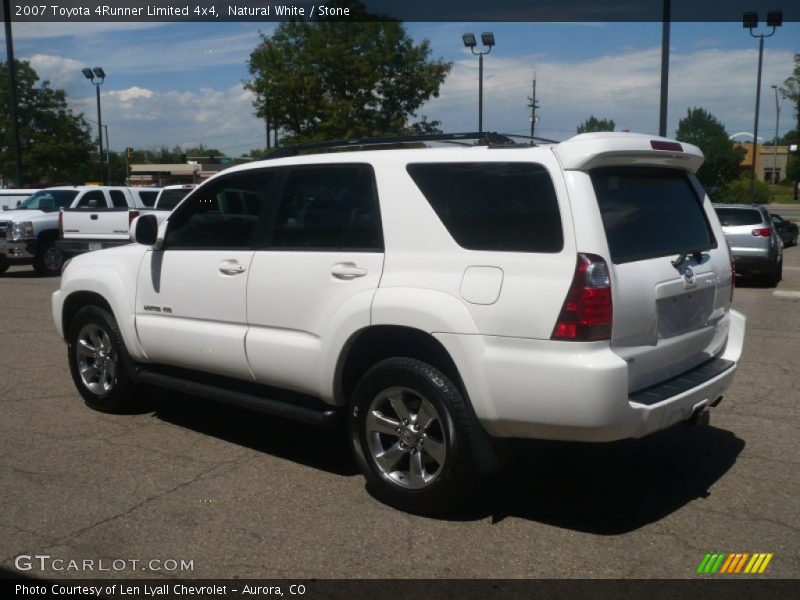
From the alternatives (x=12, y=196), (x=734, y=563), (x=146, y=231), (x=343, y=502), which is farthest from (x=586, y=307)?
(x=12, y=196)

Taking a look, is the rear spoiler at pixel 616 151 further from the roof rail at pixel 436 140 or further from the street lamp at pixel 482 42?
the street lamp at pixel 482 42

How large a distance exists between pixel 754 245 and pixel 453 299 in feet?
44.0

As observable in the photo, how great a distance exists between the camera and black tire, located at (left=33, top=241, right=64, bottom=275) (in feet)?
60.6

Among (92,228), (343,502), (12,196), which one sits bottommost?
(343,502)

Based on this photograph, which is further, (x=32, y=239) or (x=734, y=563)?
(x=32, y=239)

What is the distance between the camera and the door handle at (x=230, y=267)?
17.4ft

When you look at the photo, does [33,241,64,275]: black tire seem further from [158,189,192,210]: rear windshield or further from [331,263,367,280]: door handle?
[331,263,367,280]: door handle

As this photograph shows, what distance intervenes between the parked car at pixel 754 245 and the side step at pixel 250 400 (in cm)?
1256

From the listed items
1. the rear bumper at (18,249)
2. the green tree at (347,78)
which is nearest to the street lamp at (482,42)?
the green tree at (347,78)

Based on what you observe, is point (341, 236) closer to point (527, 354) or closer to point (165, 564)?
point (527, 354)

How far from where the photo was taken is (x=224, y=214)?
5602 mm

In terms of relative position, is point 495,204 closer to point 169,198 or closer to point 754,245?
point 754,245

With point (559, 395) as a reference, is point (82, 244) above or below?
below

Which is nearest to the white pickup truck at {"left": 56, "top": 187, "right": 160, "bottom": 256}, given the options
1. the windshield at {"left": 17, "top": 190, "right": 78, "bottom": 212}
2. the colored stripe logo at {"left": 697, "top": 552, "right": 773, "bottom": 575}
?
the windshield at {"left": 17, "top": 190, "right": 78, "bottom": 212}
